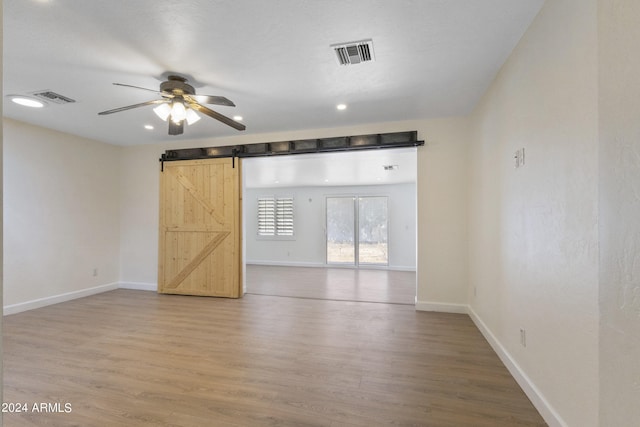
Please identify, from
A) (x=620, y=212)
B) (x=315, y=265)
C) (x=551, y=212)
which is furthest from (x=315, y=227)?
(x=620, y=212)

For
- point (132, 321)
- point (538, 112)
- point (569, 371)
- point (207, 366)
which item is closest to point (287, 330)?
point (207, 366)

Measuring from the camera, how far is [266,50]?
7.62 ft

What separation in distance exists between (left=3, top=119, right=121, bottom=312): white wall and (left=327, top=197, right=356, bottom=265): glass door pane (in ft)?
17.0

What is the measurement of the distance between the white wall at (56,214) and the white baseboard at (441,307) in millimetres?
5419

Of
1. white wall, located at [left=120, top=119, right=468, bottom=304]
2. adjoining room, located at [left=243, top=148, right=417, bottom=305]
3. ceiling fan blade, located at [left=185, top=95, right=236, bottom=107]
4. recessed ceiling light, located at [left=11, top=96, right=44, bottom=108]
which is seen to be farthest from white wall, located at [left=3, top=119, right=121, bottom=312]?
white wall, located at [left=120, top=119, right=468, bottom=304]

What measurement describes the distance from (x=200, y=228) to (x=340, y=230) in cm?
443

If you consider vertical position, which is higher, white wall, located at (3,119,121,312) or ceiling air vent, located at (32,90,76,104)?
ceiling air vent, located at (32,90,76,104)

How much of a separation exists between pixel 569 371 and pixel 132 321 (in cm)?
433

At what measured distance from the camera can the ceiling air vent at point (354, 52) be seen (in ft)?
7.30

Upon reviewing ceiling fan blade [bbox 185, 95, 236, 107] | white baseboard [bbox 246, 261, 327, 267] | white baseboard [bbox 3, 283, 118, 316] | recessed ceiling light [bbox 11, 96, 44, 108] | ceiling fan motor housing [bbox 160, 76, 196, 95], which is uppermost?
recessed ceiling light [bbox 11, 96, 44, 108]

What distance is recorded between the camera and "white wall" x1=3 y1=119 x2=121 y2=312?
3918 mm

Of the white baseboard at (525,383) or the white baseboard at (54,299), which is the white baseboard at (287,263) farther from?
the white baseboard at (525,383)

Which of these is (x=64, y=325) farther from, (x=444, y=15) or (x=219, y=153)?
(x=444, y=15)

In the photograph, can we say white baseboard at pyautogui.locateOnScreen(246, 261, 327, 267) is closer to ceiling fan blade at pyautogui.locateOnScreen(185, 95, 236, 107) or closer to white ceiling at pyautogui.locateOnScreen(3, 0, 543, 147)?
white ceiling at pyautogui.locateOnScreen(3, 0, 543, 147)
